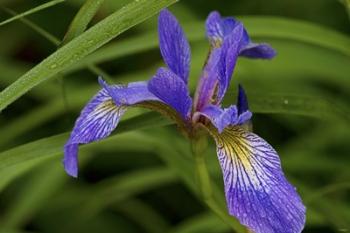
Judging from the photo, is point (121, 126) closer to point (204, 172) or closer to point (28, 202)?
point (204, 172)

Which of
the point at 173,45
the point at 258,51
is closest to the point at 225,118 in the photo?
the point at 173,45

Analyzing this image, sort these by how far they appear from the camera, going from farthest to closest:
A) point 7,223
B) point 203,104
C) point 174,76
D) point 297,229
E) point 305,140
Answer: point 305,140
point 7,223
point 203,104
point 174,76
point 297,229

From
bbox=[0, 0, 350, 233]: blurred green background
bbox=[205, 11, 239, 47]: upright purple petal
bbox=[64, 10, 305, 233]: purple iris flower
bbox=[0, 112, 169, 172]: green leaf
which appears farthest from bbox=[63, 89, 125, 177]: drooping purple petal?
bbox=[0, 0, 350, 233]: blurred green background

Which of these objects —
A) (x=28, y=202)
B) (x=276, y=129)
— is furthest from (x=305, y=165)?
(x=28, y=202)

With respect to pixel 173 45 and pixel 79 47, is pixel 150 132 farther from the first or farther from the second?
pixel 79 47

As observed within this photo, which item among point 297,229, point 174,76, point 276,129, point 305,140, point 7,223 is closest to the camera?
point 297,229

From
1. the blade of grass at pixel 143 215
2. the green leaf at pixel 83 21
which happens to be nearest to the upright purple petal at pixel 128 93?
the green leaf at pixel 83 21
